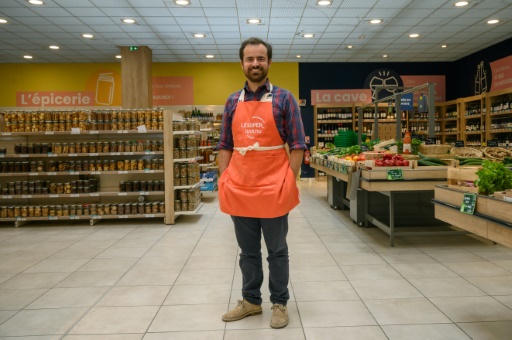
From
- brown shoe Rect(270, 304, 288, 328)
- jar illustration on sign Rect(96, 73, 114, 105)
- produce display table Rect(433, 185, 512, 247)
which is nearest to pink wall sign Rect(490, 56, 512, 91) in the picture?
produce display table Rect(433, 185, 512, 247)

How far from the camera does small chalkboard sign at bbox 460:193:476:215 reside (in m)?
2.54

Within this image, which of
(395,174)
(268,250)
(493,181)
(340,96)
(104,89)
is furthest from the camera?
(340,96)

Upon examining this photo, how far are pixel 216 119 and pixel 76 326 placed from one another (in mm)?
10087

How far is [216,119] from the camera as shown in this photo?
41.3 feet

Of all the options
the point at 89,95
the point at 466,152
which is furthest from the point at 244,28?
the point at 466,152

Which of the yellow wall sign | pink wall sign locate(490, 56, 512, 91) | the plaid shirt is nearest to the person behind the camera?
the plaid shirt

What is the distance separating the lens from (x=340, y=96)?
44.4 feet

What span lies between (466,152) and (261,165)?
3278 mm

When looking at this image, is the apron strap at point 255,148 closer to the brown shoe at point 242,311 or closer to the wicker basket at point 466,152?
the brown shoe at point 242,311

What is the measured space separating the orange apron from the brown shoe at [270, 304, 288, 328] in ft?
2.10

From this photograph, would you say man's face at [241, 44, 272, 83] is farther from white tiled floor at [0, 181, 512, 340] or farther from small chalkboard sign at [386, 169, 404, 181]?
small chalkboard sign at [386, 169, 404, 181]

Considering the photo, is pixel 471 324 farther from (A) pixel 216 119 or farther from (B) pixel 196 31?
(A) pixel 216 119

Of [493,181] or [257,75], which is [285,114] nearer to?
[257,75]

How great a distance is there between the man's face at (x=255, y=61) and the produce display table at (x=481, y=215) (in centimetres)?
148
